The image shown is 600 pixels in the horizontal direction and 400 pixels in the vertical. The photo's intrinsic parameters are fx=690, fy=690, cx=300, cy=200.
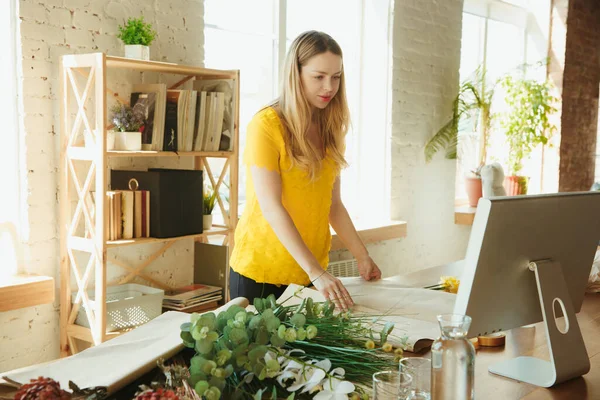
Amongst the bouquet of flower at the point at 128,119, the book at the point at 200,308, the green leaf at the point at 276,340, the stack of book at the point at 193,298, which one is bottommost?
the book at the point at 200,308

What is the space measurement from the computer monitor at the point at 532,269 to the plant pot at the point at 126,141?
1.91m

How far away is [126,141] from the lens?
3.06 m

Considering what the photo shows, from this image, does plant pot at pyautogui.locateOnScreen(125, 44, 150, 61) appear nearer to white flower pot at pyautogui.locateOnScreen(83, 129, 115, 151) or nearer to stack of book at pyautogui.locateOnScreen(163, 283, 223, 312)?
white flower pot at pyautogui.locateOnScreen(83, 129, 115, 151)

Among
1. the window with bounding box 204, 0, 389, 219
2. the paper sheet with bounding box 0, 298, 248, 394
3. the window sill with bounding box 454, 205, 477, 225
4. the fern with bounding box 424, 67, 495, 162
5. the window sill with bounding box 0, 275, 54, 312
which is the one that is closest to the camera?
the paper sheet with bounding box 0, 298, 248, 394

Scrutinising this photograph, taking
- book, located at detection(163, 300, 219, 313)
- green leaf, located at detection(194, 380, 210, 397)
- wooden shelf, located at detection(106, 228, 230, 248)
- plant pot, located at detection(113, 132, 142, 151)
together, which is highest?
plant pot, located at detection(113, 132, 142, 151)

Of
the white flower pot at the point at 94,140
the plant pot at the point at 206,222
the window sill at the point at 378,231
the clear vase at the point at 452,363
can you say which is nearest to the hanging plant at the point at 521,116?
the window sill at the point at 378,231

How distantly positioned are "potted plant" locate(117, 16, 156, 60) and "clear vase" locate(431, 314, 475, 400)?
7.56 ft

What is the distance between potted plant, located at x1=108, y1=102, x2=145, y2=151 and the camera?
3.06m

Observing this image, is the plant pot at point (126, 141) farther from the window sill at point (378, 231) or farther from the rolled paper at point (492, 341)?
the rolled paper at point (492, 341)

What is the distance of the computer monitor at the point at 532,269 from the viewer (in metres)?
1.53

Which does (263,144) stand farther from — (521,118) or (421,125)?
(521,118)

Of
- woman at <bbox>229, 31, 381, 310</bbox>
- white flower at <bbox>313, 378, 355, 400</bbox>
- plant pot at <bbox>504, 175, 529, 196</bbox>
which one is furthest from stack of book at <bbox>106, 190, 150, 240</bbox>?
plant pot at <bbox>504, 175, 529, 196</bbox>

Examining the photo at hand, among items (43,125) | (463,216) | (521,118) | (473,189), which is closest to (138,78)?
(43,125)

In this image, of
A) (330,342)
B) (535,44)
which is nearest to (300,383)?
(330,342)
